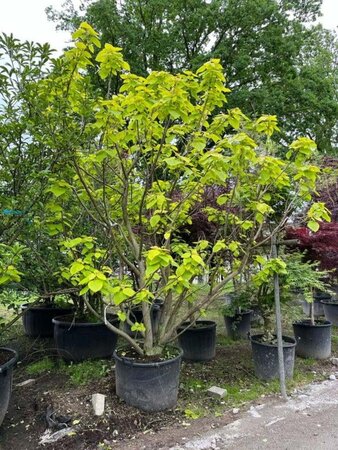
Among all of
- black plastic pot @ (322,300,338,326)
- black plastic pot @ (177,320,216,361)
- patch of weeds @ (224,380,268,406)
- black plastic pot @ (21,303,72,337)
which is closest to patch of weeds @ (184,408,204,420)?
patch of weeds @ (224,380,268,406)

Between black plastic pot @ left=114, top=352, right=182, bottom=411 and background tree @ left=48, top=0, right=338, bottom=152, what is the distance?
367 inches

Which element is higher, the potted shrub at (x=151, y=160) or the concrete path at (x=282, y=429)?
the potted shrub at (x=151, y=160)

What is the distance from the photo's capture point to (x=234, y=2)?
A: 1066cm

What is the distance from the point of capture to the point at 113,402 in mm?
2547

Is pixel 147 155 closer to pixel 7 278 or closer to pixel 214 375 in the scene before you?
pixel 7 278

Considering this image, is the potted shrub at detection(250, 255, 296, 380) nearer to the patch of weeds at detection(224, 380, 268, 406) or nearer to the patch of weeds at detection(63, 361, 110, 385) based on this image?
the patch of weeds at detection(224, 380, 268, 406)

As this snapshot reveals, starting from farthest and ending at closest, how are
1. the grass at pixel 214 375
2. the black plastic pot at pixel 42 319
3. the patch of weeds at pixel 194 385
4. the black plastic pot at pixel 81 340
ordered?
the black plastic pot at pixel 42 319 → the black plastic pot at pixel 81 340 → the patch of weeds at pixel 194 385 → the grass at pixel 214 375

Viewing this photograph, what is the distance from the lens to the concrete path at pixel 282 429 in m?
2.11

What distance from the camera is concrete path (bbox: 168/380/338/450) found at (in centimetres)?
211

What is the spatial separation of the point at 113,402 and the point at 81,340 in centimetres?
102

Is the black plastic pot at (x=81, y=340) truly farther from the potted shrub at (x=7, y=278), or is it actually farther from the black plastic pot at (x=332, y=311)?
the black plastic pot at (x=332, y=311)

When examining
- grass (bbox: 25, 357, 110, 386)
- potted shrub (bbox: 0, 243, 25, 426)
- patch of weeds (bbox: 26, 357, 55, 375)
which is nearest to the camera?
potted shrub (bbox: 0, 243, 25, 426)

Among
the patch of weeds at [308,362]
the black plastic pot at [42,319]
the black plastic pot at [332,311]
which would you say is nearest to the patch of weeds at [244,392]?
the patch of weeds at [308,362]

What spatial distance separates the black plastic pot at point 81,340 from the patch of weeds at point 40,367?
0.48 ft
